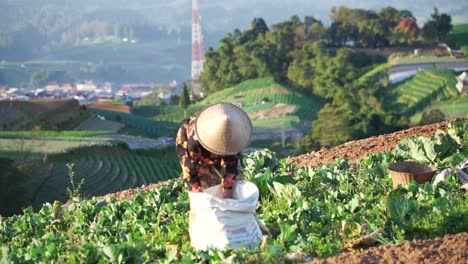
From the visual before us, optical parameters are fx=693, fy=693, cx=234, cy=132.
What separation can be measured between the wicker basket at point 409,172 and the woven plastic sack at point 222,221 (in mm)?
1712

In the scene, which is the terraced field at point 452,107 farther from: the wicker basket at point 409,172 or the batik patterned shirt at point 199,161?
the batik patterned shirt at point 199,161

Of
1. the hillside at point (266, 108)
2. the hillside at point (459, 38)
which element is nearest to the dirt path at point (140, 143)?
the hillside at point (266, 108)

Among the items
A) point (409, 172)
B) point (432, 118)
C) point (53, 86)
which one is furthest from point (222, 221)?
point (53, 86)

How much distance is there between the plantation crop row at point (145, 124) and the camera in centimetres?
5341

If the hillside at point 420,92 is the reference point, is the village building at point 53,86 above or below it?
below

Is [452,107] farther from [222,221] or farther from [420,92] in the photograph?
[222,221]

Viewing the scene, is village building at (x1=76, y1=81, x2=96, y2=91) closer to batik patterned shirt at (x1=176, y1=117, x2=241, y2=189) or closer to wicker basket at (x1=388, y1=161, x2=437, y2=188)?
wicker basket at (x1=388, y1=161, x2=437, y2=188)

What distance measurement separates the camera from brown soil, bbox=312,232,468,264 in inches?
157

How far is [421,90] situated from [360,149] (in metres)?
52.4

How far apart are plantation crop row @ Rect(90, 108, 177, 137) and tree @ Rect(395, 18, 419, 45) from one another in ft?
87.2

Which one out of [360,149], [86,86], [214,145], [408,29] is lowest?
[86,86]

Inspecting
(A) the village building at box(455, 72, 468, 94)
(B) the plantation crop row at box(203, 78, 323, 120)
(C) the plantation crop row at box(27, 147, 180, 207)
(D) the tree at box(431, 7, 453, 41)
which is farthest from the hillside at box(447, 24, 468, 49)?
(C) the plantation crop row at box(27, 147, 180, 207)

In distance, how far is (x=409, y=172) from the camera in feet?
19.7

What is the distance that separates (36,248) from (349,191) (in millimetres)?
2696
